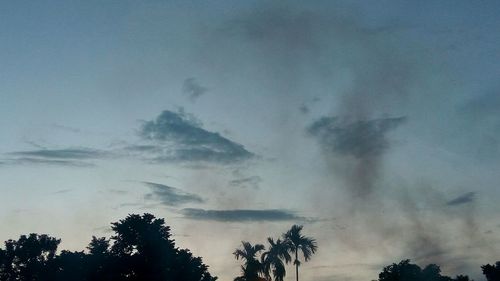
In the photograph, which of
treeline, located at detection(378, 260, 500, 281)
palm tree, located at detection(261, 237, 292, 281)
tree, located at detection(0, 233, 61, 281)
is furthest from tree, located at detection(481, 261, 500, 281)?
tree, located at detection(0, 233, 61, 281)

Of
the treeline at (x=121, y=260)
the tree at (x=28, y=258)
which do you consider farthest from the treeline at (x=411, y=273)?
the tree at (x=28, y=258)

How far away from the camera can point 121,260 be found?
59.1 m

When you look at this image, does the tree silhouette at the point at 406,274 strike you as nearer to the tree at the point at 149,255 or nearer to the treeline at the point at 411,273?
the treeline at the point at 411,273

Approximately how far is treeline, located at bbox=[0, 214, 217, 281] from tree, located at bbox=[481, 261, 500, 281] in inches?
1406

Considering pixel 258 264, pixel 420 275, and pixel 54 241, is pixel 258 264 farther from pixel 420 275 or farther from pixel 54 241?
pixel 54 241

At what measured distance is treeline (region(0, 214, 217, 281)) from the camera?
58.6 m

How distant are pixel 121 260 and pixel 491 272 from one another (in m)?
46.3

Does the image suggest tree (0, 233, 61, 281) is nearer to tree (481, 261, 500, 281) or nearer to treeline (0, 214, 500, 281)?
treeline (0, 214, 500, 281)

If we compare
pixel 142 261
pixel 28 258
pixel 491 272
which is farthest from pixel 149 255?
pixel 491 272

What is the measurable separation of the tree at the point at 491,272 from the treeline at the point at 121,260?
3571 centimetres

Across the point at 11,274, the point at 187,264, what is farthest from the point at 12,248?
the point at 187,264

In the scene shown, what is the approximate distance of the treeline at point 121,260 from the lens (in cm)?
5862

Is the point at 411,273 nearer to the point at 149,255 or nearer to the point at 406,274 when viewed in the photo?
the point at 406,274

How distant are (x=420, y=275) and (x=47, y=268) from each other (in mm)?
55830
